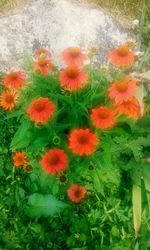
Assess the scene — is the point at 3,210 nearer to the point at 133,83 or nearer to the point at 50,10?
the point at 133,83

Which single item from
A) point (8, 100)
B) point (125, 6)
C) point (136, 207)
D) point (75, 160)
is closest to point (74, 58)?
point (8, 100)

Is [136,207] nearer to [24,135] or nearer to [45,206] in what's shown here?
[45,206]

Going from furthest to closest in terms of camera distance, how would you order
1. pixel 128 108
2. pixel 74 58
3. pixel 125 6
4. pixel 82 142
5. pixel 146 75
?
1. pixel 125 6
2. pixel 146 75
3. pixel 74 58
4. pixel 128 108
5. pixel 82 142

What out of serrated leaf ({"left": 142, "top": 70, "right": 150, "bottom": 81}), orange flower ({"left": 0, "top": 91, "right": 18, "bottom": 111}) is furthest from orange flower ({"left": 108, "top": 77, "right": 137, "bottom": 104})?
serrated leaf ({"left": 142, "top": 70, "right": 150, "bottom": 81})

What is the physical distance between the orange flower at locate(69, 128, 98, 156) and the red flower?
4.1 inches

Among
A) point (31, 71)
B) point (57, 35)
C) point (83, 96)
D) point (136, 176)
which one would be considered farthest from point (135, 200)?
point (57, 35)

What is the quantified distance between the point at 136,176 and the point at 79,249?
24.9 inches

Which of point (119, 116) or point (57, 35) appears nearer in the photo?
point (119, 116)

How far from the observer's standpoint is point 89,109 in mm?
3295

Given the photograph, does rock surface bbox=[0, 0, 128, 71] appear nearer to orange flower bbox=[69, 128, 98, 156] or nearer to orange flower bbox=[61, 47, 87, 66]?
orange flower bbox=[61, 47, 87, 66]

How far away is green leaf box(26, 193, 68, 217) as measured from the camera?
349 cm

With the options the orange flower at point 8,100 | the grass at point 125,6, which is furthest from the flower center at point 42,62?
the grass at point 125,6

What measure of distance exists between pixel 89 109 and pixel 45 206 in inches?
30.2

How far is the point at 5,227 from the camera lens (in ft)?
11.6
